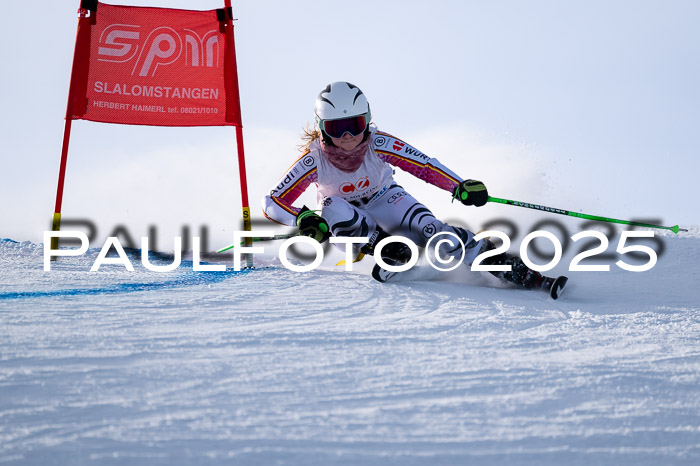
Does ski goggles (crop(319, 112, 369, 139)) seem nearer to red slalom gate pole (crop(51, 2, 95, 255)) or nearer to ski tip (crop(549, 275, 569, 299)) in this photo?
ski tip (crop(549, 275, 569, 299))

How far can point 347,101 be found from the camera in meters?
4.55

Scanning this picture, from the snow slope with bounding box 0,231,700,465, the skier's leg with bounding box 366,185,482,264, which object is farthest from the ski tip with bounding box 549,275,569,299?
the skier's leg with bounding box 366,185,482,264

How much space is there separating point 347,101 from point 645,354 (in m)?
2.49

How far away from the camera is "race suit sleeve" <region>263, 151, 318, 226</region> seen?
15.6ft

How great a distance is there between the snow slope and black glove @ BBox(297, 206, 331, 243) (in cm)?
65

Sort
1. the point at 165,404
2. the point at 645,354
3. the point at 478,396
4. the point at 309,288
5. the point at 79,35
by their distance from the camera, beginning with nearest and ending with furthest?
the point at 165,404 < the point at 478,396 < the point at 645,354 < the point at 309,288 < the point at 79,35

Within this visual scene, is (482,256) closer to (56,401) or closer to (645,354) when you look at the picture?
(645,354)

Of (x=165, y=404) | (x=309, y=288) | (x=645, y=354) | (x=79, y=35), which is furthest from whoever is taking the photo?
(x=79, y=35)

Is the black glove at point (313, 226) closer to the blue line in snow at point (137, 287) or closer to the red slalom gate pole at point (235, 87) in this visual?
the blue line in snow at point (137, 287)

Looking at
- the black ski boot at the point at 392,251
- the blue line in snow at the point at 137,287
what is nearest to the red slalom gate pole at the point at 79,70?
the blue line in snow at the point at 137,287

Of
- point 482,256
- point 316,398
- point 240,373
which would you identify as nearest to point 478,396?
point 316,398

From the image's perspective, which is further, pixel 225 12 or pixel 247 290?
pixel 225 12

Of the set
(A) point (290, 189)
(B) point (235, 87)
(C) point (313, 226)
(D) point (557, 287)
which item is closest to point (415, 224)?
(C) point (313, 226)

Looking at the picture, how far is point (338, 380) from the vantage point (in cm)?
230
